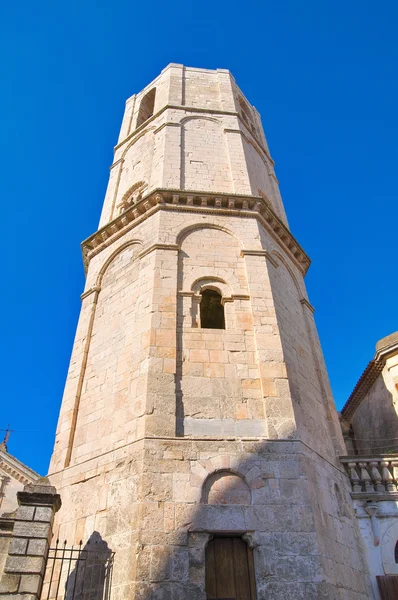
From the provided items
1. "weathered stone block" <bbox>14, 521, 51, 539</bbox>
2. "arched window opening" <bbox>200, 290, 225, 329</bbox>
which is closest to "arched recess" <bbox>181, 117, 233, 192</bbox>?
"arched window opening" <bbox>200, 290, 225, 329</bbox>

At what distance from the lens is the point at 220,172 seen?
12.3m

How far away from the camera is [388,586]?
7.52 meters

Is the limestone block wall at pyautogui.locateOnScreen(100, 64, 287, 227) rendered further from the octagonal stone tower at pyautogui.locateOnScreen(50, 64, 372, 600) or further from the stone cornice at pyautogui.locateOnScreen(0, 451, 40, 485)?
the stone cornice at pyautogui.locateOnScreen(0, 451, 40, 485)

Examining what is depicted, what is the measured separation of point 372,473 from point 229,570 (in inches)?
157

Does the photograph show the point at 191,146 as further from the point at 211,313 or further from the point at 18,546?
the point at 18,546

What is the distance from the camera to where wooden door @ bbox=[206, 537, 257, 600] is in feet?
19.1

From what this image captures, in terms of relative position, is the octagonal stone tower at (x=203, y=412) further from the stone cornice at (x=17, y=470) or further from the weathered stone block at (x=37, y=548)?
the stone cornice at (x=17, y=470)

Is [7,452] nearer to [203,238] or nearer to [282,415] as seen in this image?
[203,238]

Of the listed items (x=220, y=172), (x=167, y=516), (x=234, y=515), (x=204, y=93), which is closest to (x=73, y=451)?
(x=167, y=516)

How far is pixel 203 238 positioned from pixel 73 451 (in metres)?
5.18

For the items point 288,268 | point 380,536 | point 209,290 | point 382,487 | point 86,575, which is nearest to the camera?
point 86,575

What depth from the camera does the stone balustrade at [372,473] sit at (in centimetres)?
852


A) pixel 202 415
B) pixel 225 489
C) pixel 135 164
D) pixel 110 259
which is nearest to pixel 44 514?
pixel 225 489

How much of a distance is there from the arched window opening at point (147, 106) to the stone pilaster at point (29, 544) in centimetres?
1459
